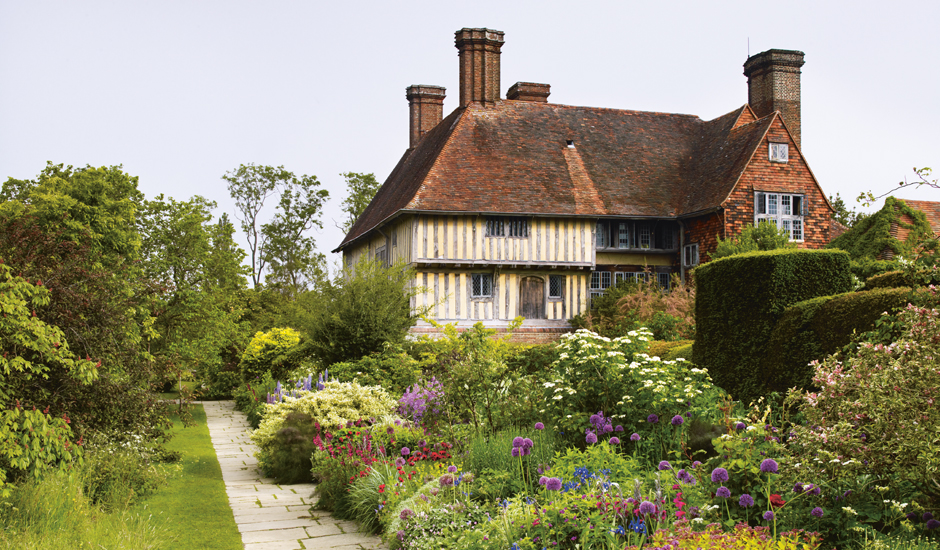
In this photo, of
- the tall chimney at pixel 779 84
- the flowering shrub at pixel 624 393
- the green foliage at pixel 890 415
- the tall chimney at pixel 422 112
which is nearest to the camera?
the green foliage at pixel 890 415

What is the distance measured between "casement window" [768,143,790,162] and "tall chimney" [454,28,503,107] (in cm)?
896

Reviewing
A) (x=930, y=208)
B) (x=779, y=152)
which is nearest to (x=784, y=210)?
(x=779, y=152)

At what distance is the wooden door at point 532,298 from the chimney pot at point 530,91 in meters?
8.04

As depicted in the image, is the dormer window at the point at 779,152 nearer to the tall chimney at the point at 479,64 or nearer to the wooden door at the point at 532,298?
the wooden door at the point at 532,298

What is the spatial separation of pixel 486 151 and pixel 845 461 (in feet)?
63.2

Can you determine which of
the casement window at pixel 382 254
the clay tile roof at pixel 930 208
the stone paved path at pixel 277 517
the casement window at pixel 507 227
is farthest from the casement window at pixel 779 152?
the stone paved path at pixel 277 517

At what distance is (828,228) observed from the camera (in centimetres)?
2247

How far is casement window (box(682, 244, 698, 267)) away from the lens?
22155 millimetres

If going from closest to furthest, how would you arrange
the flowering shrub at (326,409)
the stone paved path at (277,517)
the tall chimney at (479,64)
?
the stone paved path at (277,517) < the flowering shrub at (326,409) < the tall chimney at (479,64)

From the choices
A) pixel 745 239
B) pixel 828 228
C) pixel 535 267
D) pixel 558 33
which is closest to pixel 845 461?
pixel 558 33

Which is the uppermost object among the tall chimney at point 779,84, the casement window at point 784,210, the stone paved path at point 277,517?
the tall chimney at point 779,84

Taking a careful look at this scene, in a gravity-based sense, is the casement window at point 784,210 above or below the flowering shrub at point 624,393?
above

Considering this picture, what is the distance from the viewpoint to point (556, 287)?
72.0 ft

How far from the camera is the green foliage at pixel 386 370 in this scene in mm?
11148
